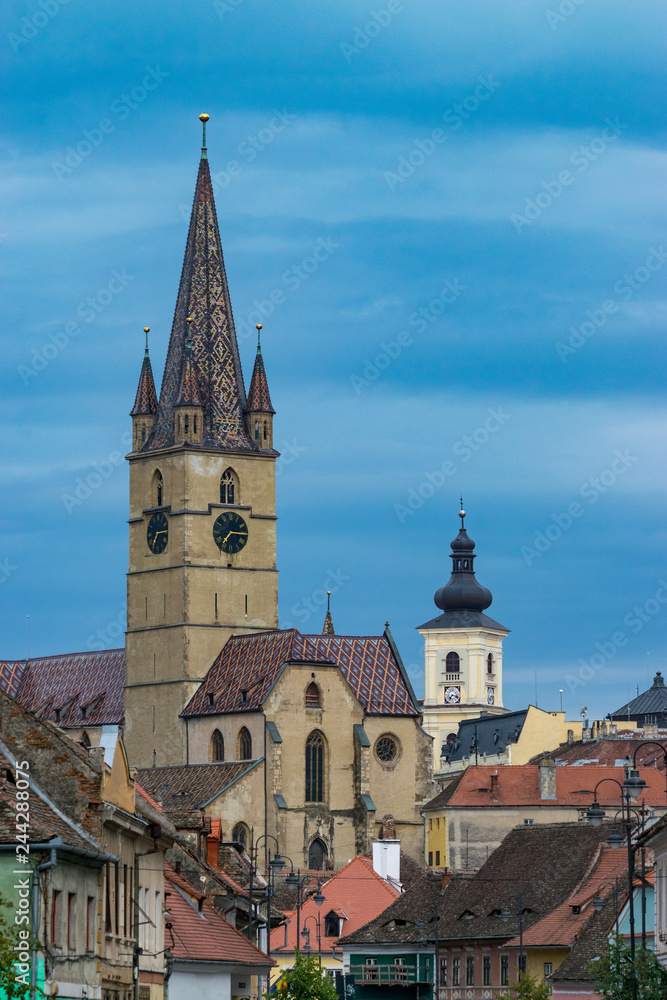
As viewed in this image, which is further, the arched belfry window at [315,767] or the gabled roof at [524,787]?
the gabled roof at [524,787]

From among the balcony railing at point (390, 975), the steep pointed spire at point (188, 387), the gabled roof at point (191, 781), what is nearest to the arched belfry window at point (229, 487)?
the steep pointed spire at point (188, 387)

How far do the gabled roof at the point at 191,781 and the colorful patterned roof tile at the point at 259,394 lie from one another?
818 inches

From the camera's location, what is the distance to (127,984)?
4012 cm

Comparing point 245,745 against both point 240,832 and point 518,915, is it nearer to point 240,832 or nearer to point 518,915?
point 240,832

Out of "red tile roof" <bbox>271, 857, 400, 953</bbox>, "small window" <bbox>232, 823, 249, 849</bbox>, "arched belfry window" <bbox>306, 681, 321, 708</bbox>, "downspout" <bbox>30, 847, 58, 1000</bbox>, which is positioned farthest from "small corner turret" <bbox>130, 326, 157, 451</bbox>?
"downspout" <bbox>30, 847, 58, 1000</bbox>

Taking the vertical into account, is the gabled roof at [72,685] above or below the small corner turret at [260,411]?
below

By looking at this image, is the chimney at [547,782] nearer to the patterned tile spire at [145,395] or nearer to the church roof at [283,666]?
the church roof at [283,666]

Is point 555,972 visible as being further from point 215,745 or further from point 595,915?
point 215,745

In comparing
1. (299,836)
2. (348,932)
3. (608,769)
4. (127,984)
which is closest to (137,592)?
(299,836)

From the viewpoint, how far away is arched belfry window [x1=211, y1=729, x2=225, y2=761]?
131m

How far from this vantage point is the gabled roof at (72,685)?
144000 mm

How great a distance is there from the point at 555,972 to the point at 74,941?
114 feet

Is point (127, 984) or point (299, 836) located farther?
point (299, 836)

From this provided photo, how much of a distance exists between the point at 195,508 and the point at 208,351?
28.7 ft
